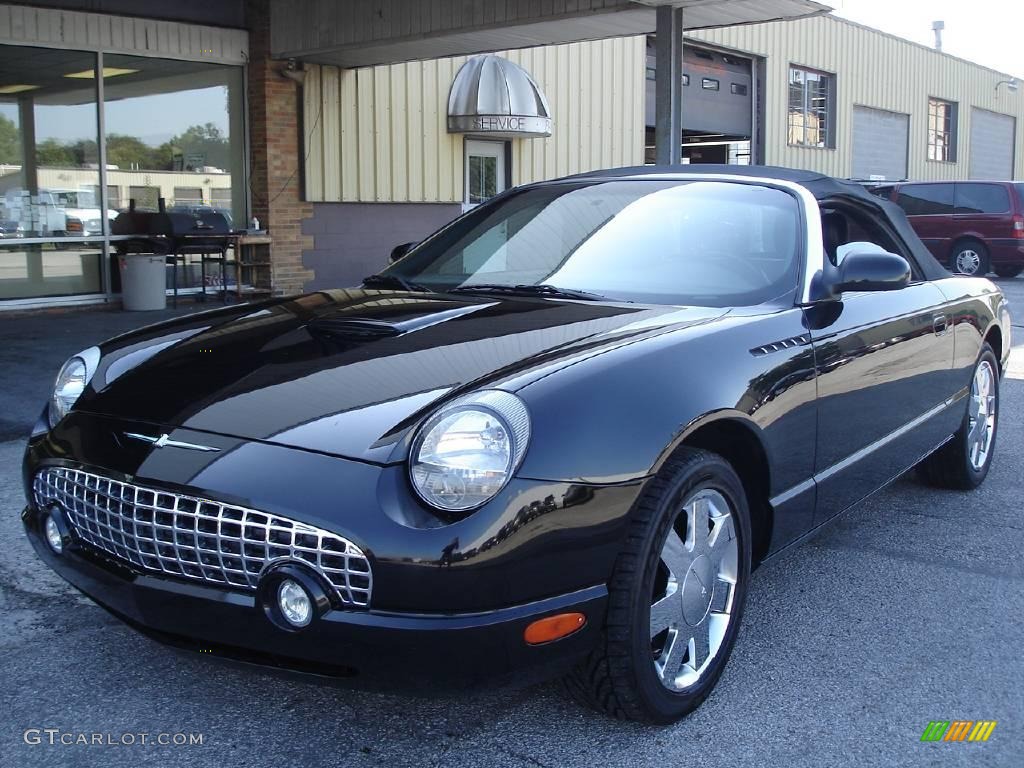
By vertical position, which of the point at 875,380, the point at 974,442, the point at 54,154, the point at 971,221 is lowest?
the point at 974,442

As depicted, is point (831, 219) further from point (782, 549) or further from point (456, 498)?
point (456, 498)

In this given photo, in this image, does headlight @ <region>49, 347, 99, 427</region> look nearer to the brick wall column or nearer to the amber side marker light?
the amber side marker light

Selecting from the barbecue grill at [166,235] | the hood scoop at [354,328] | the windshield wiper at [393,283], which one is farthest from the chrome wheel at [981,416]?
the barbecue grill at [166,235]

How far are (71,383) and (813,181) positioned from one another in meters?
2.63

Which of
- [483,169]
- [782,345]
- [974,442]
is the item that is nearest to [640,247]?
[782,345]

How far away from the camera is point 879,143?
26.5m

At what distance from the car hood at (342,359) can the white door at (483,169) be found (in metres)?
12.0

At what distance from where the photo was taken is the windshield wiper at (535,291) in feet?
11.4

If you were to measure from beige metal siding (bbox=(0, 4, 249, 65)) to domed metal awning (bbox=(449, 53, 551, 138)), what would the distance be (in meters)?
3.05

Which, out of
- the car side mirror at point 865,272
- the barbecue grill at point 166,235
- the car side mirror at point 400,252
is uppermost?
the barbecue grill at point 166,235

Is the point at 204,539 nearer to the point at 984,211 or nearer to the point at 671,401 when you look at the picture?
the point at 671,401

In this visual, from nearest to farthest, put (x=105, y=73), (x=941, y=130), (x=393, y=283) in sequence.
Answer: (x=393, y=283)
(x=105, y=73)
(x=941, y=130)

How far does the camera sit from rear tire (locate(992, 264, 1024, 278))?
1852cm

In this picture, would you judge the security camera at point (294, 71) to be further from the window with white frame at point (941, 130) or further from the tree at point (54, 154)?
the window with white frame at point (941, 130)
